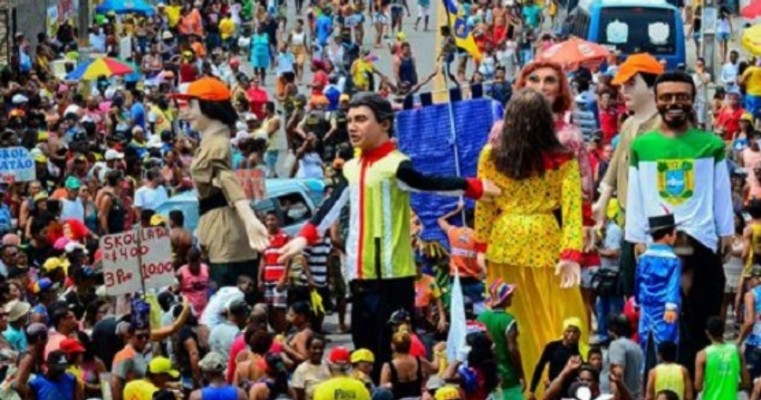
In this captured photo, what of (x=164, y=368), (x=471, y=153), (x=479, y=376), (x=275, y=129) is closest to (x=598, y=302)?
(x=471, y=153)

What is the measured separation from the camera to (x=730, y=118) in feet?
105

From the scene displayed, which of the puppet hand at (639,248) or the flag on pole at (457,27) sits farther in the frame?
the flag on pole at (457,27)

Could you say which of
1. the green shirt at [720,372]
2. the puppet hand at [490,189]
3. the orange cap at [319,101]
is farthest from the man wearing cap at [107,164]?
the puppet hand at [490,189]

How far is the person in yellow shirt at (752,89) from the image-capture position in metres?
35.1

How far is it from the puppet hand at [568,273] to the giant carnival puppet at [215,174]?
3.63m

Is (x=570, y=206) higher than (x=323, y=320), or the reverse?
(x=570, y=206)

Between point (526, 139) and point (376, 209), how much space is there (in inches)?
37.8

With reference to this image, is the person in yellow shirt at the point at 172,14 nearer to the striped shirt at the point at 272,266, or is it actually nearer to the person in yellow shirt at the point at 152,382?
the striped shirt at the point at 272,266

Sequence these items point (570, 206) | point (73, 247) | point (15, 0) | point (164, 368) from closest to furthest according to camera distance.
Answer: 1. point (570, 206)
2. point (164, 368)
3. point (73, 247)
4. point (15, 0)

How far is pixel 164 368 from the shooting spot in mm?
16219

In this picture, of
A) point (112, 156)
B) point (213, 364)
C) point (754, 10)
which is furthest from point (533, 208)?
point (754, 10)

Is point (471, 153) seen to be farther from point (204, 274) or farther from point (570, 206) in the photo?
point (570, 206)

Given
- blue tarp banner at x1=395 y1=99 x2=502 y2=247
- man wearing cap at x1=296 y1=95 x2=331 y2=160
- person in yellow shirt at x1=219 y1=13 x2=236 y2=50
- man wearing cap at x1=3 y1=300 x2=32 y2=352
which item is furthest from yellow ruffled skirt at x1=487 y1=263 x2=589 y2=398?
person in yellow shirt at x1=219 y1=13 x2=236 y2=50

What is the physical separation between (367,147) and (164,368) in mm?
2925
